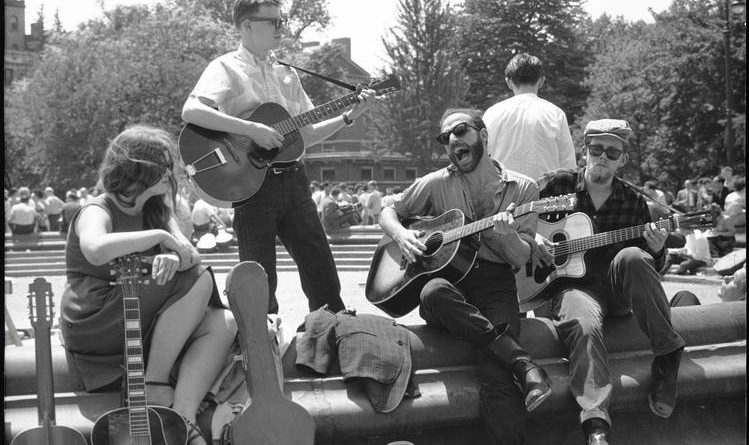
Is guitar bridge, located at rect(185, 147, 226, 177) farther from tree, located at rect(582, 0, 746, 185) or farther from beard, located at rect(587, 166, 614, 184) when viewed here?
tree, located at rect(582, 0, 746, 185)

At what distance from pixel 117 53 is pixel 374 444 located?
123 ft

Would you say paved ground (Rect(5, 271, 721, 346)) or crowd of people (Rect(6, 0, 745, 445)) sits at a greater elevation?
crowd of people (Rect(6, 0, 745, 445))

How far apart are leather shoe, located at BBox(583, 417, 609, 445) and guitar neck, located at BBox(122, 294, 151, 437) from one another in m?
2.03

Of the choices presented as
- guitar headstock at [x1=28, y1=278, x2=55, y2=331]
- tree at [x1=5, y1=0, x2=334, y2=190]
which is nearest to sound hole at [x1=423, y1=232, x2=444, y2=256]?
guitar headstock at [x1=28, y1=278, x2=55, y2=331]

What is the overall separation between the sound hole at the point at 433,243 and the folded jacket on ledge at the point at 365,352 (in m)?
0.47

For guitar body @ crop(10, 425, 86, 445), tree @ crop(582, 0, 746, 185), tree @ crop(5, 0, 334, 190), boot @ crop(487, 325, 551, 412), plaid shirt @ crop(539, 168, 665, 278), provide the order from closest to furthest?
guitar body @ crop(10, 425, 86, 445)
boot @ crop(487, 325, 551, 412)
plaid shirt @ crop(539, 168, 665, 278)
tree @ crop(582, 0, 746, 185)
tree @ crop(5, 0, 334, 190)

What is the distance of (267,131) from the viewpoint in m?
4.98

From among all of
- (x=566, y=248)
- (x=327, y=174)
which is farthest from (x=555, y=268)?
(x=327, y=174)

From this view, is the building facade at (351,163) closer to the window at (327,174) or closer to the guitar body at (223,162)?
the window at (327,174)

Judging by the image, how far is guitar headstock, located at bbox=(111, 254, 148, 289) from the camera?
3.95 m

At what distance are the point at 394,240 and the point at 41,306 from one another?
198 cm

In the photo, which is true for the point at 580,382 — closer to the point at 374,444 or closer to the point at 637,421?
the point at 637,421

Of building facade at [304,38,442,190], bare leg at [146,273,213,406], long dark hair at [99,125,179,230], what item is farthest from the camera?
building facade at [304,38,442,190]

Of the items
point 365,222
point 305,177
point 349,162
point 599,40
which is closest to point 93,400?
point 305,177
